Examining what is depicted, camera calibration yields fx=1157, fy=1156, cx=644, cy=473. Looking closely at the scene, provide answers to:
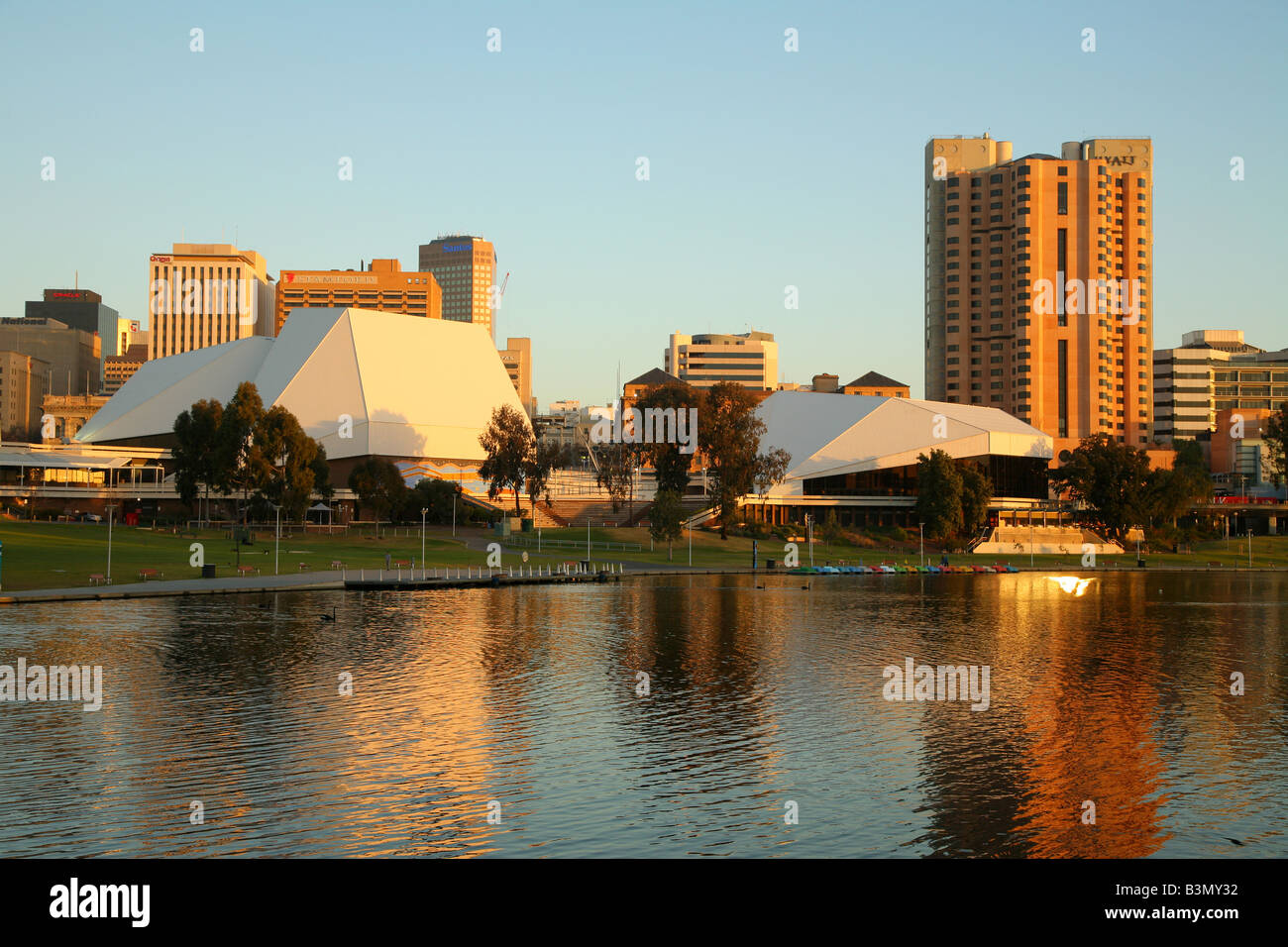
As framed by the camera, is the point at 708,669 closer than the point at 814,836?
No

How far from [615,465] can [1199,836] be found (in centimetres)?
9892

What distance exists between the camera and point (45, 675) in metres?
36.0

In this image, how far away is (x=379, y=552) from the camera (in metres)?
93.5

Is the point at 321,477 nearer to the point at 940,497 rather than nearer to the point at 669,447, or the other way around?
the point at 669,447

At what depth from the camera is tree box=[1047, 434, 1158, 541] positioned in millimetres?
121312

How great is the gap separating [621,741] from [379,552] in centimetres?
6729

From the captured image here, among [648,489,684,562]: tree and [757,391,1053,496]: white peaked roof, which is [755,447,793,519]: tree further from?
[648,489,684,562]: tree

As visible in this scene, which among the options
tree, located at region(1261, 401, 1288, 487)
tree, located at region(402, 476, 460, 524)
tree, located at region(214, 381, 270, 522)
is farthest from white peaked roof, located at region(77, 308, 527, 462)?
tree, located at region(1261, 401, 1288, 487)

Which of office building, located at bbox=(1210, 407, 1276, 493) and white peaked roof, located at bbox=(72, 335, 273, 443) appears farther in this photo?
office building, located at bbox=(1210, 407, 1276, 493)

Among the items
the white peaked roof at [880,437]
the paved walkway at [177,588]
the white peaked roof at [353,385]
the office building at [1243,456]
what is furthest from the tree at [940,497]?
the office building at [1243,456]

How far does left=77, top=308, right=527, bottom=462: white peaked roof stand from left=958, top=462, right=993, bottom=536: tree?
6624 centimetres

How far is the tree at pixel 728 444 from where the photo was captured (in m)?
114
